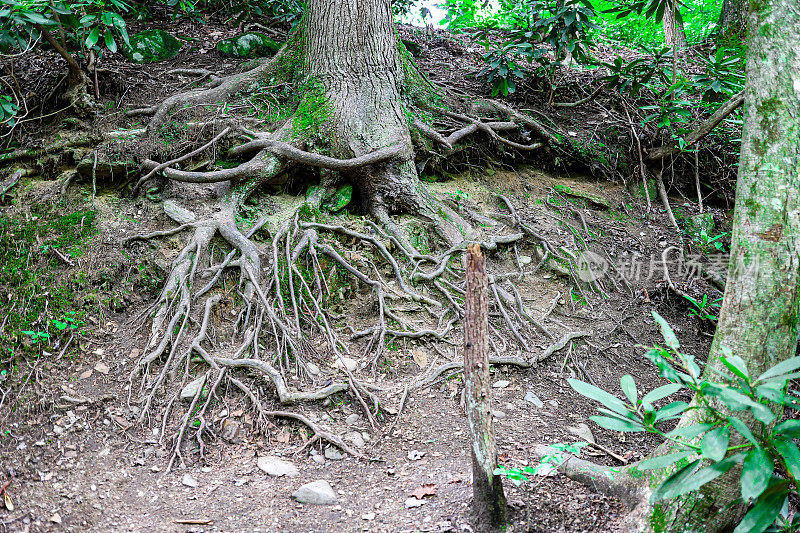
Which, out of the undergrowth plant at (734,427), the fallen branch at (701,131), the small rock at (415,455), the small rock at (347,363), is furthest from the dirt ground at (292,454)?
the fallen branch at (701,131)

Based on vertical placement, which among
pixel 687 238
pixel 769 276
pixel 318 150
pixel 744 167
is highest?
pixel 744 167

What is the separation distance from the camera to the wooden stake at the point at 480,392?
2.24m

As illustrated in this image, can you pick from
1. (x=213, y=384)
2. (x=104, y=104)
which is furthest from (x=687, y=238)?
(x=104, y=104)

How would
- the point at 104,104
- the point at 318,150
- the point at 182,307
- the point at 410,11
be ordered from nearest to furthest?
the point at 182,307, the point at 318,150, the point at 104,104, the point at 410,11

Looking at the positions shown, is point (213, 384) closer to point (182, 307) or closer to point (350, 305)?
point (182, 307)

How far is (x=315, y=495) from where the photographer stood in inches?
111

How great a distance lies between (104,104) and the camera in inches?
210

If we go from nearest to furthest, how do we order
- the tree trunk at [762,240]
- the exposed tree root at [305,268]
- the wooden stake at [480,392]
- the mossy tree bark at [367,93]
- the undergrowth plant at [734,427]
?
the undergrowth plant at [734,427]
the tree trunk at [762,240]
the wooden stake at [480,392]
the exposed tree root at [305,268]
the mossy tree bark at [367,93]

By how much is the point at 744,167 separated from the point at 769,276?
48cm

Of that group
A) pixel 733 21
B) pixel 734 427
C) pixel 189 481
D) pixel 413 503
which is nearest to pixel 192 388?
pixel 189 481

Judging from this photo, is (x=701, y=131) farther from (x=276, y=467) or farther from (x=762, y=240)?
(x=276, y=467)

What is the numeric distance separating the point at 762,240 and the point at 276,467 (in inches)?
106

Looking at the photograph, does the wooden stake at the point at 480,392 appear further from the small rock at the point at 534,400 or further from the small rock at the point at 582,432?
the small rock at the point at 534,400

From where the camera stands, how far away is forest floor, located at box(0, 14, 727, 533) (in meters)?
2.61
